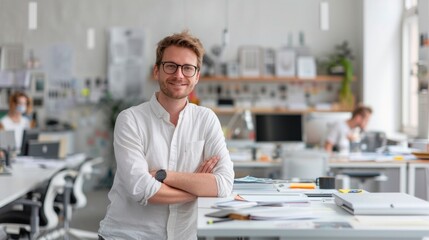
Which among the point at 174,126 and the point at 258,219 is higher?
the point at 174,126

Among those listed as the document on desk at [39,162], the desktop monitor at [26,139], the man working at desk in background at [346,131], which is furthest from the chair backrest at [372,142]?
the desktop monitor at [26,139]

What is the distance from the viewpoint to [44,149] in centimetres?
732

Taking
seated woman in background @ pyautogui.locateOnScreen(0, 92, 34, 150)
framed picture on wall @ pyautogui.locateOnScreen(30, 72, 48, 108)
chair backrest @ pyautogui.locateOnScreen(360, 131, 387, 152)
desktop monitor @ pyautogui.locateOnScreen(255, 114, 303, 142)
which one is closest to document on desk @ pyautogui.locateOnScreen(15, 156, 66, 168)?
seated woman in background @ pyautogui.locateOnScreen(0, 92, 34, 150)

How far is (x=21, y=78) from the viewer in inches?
440

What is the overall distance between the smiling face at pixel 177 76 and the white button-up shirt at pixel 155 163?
0.36ft

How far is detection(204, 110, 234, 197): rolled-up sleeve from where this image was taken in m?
3.02

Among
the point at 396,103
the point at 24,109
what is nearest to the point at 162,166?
the point at 24,109

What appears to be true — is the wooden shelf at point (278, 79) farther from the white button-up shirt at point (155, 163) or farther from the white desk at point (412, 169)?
the white button-up shirt at point (155, 163)

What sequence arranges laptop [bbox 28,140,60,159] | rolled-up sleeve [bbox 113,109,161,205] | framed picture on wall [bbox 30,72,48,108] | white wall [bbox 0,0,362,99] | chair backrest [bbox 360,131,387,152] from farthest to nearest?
framed picture on wall [bbox 30,72,48,108]
white wall [bbox 0,0,362,99]
chair backrest [bbox 360,131,387,152]
laptop [bbox 28,140,60,159]
rolled-up sleeve [bbox 113,109,161,205]

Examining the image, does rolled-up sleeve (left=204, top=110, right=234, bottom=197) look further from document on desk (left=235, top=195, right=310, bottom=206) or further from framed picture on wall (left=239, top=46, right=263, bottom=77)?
framed picture on wall (left=239, top=46, right=263, bottom=77)

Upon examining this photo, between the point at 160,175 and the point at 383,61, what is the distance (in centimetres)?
801

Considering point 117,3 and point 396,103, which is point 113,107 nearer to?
point 117,3

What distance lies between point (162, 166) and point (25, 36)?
8.70 meters

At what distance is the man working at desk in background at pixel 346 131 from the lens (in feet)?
26.7
